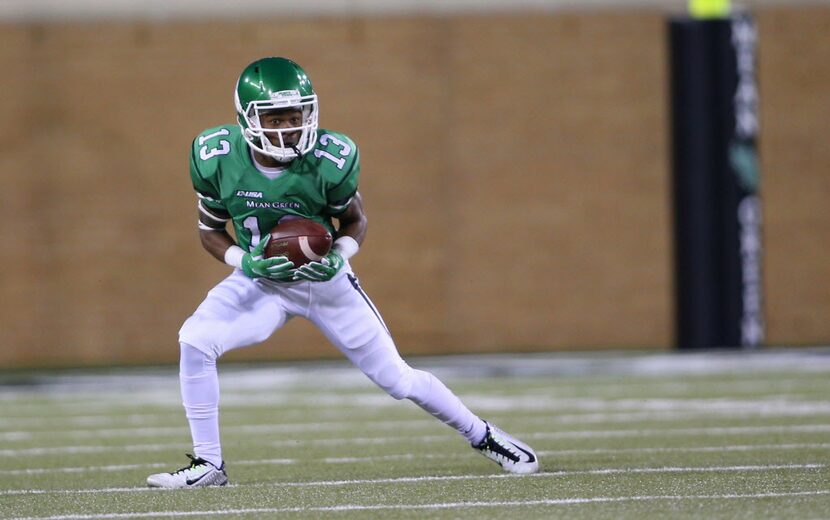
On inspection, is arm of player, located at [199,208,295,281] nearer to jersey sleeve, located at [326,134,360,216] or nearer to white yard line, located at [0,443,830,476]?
jersey sleeve, located at [326,134,360,216]

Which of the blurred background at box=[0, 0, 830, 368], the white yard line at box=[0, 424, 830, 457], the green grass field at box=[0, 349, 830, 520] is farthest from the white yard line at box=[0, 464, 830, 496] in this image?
the blurred background at box=[0, 0, 830, 368]

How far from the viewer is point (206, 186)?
14.6ft

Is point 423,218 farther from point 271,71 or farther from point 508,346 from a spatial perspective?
point 271,71

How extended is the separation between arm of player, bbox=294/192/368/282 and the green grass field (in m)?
0.61

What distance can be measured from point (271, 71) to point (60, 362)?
238 inches

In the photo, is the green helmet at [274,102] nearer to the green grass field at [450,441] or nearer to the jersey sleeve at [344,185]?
the jersey sleeve at [344,185]

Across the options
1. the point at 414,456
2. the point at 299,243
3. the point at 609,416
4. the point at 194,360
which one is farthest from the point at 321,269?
the point at 609,416

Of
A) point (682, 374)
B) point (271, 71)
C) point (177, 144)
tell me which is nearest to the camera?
point (271, 71)

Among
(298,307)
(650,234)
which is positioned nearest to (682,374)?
(650,234)

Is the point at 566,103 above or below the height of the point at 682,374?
above

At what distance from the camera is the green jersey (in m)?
4.38

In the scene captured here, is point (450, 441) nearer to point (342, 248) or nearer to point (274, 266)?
point (342, 248)

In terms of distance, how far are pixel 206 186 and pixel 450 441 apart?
1.70 metres

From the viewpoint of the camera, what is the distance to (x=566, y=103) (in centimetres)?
995
